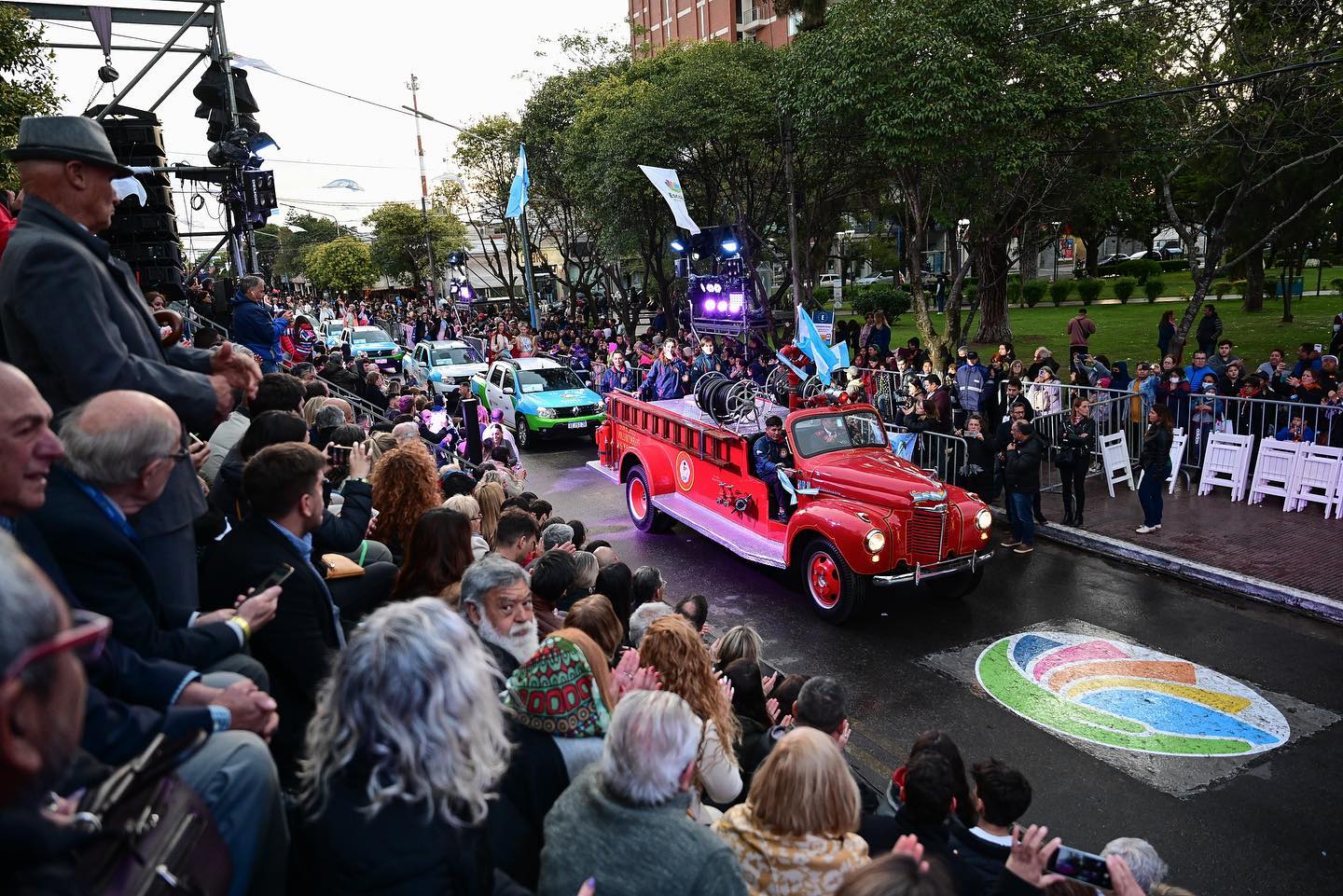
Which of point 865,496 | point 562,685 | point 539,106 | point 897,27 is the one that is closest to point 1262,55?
point 897,27

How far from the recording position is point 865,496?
9.95 metres

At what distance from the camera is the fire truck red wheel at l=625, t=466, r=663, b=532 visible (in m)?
13.4

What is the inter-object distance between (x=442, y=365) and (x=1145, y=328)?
24.5 m

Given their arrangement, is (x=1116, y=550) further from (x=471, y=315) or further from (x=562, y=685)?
(x=471, y=315)

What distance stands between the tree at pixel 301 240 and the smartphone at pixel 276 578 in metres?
85.7

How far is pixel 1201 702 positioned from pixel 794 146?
17.3 m

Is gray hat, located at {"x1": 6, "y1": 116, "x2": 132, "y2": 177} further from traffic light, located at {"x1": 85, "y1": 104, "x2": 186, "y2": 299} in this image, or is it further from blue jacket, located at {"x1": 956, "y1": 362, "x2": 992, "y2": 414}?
blue jacket, located at {"x1": 956, "y1": 362, "x2": 992, "y2": 414}

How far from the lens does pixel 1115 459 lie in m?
14.0

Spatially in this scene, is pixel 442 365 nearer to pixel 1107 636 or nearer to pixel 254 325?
pixel 254 325

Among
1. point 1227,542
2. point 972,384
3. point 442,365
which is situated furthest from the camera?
point 442,365

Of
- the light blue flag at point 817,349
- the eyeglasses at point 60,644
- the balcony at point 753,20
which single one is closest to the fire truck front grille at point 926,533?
the light blue flag at point 817,349

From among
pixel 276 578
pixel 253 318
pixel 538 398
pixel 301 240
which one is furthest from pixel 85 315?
pixel 301 240

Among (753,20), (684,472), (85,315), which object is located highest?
(753,20)

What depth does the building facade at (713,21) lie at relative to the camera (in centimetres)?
4888
